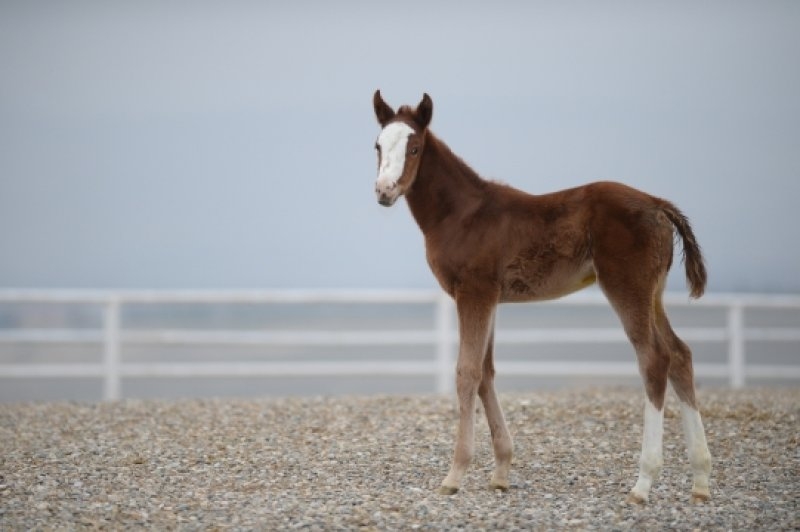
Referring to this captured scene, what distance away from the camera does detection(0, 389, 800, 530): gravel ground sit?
21.5ft

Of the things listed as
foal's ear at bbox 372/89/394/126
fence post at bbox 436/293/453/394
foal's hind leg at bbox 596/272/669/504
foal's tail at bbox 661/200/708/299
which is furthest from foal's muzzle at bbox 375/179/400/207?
fence post at bbox 436/293/453/394

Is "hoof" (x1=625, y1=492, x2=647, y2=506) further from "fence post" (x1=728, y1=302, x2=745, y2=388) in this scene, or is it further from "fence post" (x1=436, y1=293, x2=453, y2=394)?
"fence post" (x1=728, y1=302, x2=745, y2=388)

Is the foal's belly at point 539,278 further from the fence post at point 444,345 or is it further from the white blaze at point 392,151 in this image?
the fence post at point 444,345

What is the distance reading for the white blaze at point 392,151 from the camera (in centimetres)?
671

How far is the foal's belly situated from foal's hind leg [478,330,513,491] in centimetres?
47

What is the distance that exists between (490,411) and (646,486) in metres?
1.19

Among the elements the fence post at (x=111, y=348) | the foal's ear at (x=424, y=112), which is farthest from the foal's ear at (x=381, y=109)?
the fence post at (x=111, y=348)

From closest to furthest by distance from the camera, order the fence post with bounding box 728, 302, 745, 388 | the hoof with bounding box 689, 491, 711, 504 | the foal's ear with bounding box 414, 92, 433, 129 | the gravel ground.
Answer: the gravel ground < the hoof with bounding box 689, 491, 711, 504 < the foal's ear with bounding box 414, 92, 433, 129 < the fence post with bounding box 728, 302, 745, 388

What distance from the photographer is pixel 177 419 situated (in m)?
10.7

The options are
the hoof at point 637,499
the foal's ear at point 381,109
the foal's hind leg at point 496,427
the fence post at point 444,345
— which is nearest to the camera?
the hoof at point 637,499

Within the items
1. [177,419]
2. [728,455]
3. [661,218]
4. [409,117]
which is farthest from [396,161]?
[177,419]

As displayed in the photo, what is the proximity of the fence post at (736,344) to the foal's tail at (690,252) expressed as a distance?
30.9ft

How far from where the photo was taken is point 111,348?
15.3m

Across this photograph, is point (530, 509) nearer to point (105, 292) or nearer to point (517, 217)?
point (517, 217)
